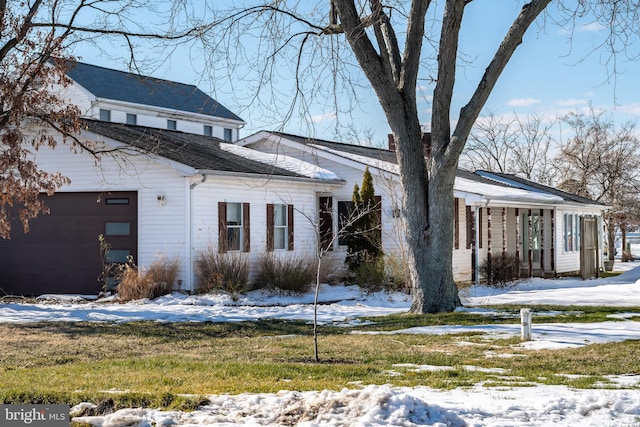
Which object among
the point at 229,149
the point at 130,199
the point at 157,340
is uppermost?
the point at 229,149

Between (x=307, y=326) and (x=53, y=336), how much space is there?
4.35m

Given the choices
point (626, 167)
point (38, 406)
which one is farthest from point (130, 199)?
point (626, 167)

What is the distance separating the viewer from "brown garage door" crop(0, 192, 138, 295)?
2278 centimetres

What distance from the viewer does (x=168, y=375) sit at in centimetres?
931

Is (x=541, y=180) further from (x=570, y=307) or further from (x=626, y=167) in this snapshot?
(x=570, y=307)

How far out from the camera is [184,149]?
24.5 meters

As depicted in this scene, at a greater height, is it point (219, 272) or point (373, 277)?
point (219, 272)

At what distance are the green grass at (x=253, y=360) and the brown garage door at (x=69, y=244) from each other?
21.9ft

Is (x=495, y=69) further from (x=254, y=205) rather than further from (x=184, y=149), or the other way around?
(x=184, y=149)

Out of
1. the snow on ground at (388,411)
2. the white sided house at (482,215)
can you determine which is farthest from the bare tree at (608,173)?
the snow on ground at (388,411)

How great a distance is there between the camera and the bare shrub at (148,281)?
20.9 m

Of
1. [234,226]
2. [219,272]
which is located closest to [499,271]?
[234,226]

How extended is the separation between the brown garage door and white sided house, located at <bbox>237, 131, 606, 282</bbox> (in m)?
4.87

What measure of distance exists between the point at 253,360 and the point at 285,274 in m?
11.6
